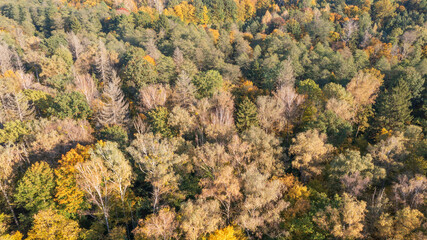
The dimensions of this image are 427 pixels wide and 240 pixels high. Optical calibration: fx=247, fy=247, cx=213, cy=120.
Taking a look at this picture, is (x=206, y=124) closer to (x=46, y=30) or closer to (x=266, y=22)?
(x=266, y=22)

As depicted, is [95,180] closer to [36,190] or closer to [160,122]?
[36,190]

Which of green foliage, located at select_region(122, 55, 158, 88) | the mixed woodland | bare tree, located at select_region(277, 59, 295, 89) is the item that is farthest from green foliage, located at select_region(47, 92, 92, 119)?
bare tree, located at select_region(277, 59, 295, 89)

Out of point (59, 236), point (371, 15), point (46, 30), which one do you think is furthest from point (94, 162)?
point (371, 15)

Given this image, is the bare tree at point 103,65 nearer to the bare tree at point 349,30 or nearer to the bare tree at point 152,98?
the bare tree at point 152,98

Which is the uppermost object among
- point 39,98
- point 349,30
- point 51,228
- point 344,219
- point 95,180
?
point 349,30

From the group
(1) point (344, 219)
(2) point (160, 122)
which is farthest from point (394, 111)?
(2) point (160, 122)

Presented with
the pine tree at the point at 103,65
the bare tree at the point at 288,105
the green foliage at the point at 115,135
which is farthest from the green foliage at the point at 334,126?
the pine tree at the point at 103,65
